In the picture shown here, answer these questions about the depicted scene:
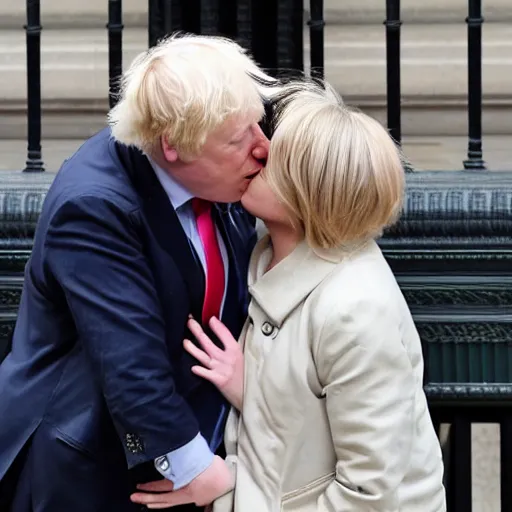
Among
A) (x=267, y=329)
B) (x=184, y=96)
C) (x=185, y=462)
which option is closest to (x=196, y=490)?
(x=185, y=462)

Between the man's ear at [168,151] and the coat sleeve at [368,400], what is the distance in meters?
0.37

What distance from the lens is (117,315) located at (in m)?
2.03

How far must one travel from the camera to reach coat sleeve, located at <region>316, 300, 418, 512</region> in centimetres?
203

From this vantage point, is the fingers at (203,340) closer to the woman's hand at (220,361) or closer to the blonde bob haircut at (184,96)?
the woman's hand at (220,361)

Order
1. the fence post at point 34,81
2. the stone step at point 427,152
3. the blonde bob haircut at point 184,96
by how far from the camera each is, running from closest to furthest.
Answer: the blonde bob haircut at point 184,96 < the fence post at point 34,81 < the stone step at point 427,152

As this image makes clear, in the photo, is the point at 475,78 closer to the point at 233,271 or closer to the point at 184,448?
the point at 233,271

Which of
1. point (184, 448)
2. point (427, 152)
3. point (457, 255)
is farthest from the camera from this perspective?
point (427, 152)

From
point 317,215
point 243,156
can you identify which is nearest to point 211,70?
point 243,156

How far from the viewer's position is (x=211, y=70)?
2.00 metres

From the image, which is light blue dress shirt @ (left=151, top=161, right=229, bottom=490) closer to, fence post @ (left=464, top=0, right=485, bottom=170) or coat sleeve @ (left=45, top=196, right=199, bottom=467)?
coat sleeve @ (left=45, top=196, right=199, bottom=467)

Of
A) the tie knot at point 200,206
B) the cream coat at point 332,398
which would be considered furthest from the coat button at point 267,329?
the tie knot at point 200,206

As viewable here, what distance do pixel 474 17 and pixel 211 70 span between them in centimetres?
90

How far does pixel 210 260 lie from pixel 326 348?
293 millimetres

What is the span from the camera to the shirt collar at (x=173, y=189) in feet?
7.01
